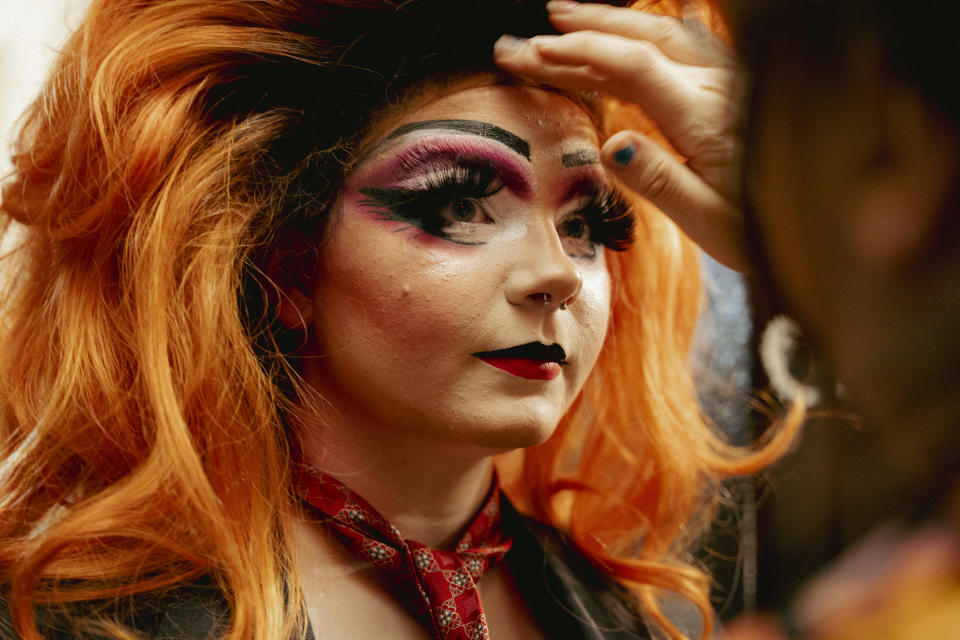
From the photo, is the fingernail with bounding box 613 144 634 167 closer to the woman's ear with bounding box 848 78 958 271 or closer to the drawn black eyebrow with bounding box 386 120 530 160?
the drawn black eyebrow with bounding box 386 120 530 160

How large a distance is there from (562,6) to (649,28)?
0.13 metres

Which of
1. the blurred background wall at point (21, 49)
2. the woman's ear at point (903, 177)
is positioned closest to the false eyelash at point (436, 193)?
the woman's ear at point (903, 177)

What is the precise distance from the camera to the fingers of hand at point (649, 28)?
1.03m

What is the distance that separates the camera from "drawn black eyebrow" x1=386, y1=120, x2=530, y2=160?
1155 millimetres

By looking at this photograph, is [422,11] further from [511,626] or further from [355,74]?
[511,626]

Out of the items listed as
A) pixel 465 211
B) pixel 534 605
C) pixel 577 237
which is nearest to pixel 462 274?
pixel 465 211

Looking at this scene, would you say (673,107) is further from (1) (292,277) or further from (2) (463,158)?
(1) (292,277)

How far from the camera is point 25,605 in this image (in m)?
1.02

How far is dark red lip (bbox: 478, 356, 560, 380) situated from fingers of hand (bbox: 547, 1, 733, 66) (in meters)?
0.40

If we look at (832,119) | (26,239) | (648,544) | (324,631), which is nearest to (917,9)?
(832,119)

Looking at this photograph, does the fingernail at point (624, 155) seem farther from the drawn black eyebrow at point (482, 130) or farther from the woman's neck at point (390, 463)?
the woman's neck at point (390, 463)

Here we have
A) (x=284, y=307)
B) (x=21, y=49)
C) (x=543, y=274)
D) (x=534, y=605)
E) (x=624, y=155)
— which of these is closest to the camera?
(x=624, y=155)

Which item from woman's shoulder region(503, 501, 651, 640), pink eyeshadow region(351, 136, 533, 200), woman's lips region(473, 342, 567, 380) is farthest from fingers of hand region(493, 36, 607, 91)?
woman's shoulder region(503, 501, 651, 640)

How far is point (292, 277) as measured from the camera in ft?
4.02
